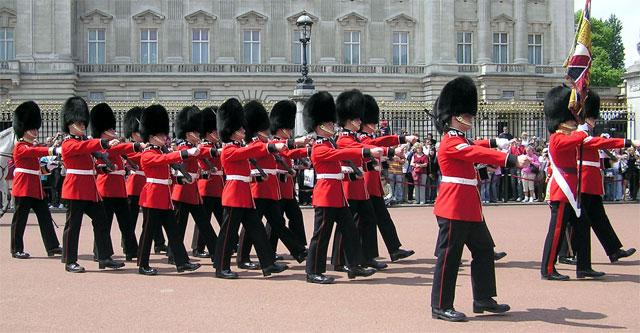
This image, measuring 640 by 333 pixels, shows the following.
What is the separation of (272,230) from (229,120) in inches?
54.0

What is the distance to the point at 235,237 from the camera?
8.20 meters

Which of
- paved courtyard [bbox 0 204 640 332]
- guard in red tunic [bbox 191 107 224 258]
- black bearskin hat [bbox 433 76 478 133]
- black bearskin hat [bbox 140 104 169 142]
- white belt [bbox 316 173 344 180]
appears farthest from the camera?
guard in red tunic [bbox 191 107 224 258]

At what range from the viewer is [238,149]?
26.2 ft

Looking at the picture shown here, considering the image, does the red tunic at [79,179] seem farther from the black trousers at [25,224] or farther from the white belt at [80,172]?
the black trousers at [25,224]

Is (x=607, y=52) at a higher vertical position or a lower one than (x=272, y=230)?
higher

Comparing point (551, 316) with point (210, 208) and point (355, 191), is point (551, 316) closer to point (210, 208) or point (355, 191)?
point (355, 191)

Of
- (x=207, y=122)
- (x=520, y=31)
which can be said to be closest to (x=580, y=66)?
(x=207, y=122)

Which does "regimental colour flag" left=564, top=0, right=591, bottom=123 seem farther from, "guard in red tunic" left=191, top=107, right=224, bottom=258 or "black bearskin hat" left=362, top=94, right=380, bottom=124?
"guard in red tunic" left=191, top=107, right=224, bottom=258

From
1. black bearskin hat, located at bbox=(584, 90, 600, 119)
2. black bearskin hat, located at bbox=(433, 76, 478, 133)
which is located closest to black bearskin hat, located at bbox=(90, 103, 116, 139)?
black bearskin hat, located at bbox=(433, 76, 478, 133)

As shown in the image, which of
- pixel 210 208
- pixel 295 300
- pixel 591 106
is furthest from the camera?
pixel 210 208

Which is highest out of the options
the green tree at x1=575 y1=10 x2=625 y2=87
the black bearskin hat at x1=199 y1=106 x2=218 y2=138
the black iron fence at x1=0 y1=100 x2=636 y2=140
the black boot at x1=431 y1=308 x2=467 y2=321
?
the green tree at x1=575 y1=10 x2=625 y2=87

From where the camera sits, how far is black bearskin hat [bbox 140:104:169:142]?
8.56 metres

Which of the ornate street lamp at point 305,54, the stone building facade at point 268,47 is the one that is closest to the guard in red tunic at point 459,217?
the ornate street lamp at point 305,54

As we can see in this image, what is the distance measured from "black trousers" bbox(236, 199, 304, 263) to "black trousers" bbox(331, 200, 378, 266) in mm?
530
